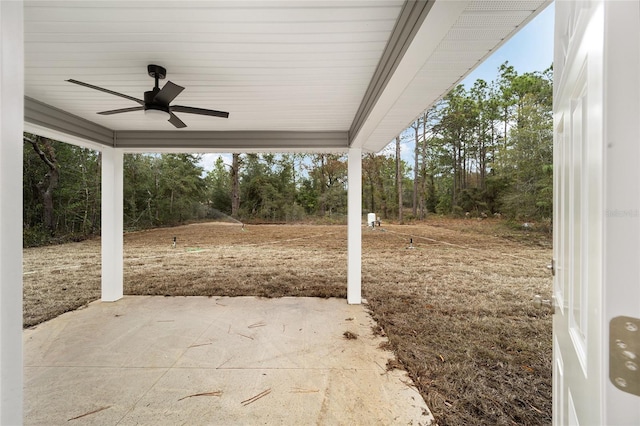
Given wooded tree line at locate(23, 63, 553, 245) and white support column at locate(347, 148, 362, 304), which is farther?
wooded tree line at locate(23, 63, 553, 245)

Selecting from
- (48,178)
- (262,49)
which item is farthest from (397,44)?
(48,178)

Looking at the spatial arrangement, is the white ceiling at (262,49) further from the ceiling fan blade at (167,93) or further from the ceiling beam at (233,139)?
the ceiling beam at (233,139)

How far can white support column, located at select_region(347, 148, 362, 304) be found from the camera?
3.90 meters

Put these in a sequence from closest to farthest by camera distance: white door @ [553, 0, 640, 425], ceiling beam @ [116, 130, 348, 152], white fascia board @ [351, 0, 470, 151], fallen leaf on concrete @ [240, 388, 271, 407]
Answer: white door @ [553, 0, 640, 425] → white fascia board @ [351, 0, 470, 151] → fallen leaf on concrete @ [240, 388, 271, 407] → ceiling beam @ [116, 130, 348, 152]

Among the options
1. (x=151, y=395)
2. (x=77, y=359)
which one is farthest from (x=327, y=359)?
(x=77, y=359)

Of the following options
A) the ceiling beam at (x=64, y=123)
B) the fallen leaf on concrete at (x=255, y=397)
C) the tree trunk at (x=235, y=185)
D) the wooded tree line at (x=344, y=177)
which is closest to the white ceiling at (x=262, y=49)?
the ceiling beam at (x=64, y=123)

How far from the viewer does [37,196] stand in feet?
19.0

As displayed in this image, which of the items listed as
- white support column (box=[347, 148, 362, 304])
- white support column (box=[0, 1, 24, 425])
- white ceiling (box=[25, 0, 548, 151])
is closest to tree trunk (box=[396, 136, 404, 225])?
white support column (box=[347, 148, 362, 304])

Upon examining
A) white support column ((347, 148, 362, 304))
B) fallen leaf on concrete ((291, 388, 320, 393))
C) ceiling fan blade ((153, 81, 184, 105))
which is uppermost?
ceiling fan blade ((153, 81, 184, 105))

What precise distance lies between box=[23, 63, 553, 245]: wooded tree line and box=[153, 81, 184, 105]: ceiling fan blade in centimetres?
519

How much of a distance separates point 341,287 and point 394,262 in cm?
193

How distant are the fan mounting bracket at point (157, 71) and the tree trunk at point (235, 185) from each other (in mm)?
5391

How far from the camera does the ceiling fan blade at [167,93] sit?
6.56ft

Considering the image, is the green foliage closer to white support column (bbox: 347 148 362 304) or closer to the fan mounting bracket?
white support column (bbox: 347 148 362 304)
